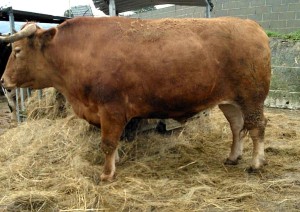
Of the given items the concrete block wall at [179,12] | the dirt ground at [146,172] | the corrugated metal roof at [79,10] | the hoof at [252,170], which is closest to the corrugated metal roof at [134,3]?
the dirt ground at [146,172]

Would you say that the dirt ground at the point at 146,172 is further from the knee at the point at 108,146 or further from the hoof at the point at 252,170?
the knee at the point at 108,146

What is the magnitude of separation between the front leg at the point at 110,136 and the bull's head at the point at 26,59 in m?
1.11

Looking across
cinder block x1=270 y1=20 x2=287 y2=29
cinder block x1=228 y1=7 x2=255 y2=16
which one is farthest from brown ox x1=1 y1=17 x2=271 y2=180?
cinder block x1=228 y1=7 x2=255 y2=16

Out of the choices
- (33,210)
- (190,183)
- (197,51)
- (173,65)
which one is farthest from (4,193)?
(197,51)

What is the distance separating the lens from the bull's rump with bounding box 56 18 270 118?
175 inches

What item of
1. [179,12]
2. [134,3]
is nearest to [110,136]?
[134,3]

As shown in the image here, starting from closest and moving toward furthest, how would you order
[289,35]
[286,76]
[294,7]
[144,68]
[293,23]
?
[144,68] < [286,76] < [289,35] < [294,7] < [293,23]

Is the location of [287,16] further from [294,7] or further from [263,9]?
[263,9]

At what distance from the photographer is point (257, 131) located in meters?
4.95

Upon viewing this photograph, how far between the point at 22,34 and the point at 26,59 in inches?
14.3

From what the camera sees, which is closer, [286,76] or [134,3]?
[134,3]

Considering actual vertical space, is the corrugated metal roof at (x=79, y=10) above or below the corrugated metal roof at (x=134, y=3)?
below

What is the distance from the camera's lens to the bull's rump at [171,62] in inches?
175

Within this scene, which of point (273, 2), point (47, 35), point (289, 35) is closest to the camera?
point (47, 35)
